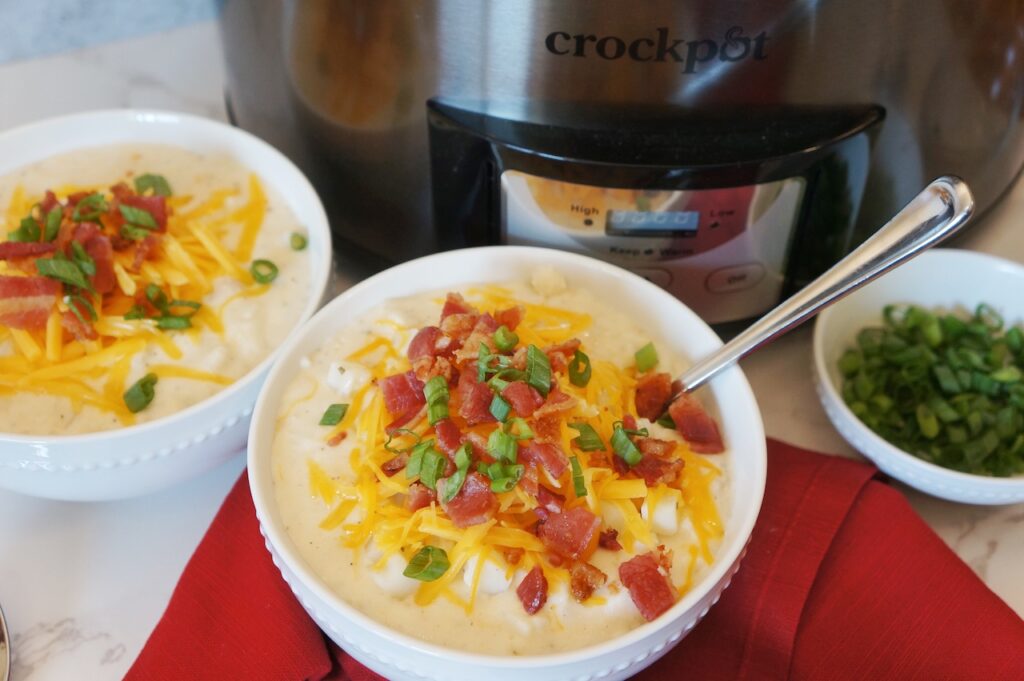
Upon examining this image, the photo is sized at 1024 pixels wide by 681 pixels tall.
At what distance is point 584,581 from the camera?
0.74 meters

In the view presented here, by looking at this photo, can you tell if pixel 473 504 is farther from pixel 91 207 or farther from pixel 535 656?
pixel 91 207

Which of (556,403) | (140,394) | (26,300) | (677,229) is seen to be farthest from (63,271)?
(677,229)

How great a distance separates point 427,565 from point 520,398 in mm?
156

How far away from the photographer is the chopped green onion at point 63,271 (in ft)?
3.04

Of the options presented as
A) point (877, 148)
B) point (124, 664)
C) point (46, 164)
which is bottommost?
point (124, 664)

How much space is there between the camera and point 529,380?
2.67 feet

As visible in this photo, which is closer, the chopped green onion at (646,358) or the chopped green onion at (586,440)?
the chopped green onion at (586,440)

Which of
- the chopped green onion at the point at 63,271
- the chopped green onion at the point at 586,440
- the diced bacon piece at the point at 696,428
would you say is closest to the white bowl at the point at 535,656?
the diced bacon piece at the point at 696,428

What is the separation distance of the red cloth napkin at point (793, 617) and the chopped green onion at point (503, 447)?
237mm

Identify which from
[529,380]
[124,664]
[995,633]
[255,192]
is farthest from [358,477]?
[995,633]

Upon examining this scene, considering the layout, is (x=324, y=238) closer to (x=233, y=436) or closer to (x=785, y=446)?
(x=233, y=436)

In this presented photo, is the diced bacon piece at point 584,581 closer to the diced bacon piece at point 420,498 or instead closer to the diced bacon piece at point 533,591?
the diced bacon piece at point 533,591

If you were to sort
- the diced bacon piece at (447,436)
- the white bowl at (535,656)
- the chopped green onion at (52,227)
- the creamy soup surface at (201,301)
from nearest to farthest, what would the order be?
the white bowl at (535,656)
the diced bacon piece at (447,436)
the creamy soup surface at (201,301)
the chopped green onion at (52,227)

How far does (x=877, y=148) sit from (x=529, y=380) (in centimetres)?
45
